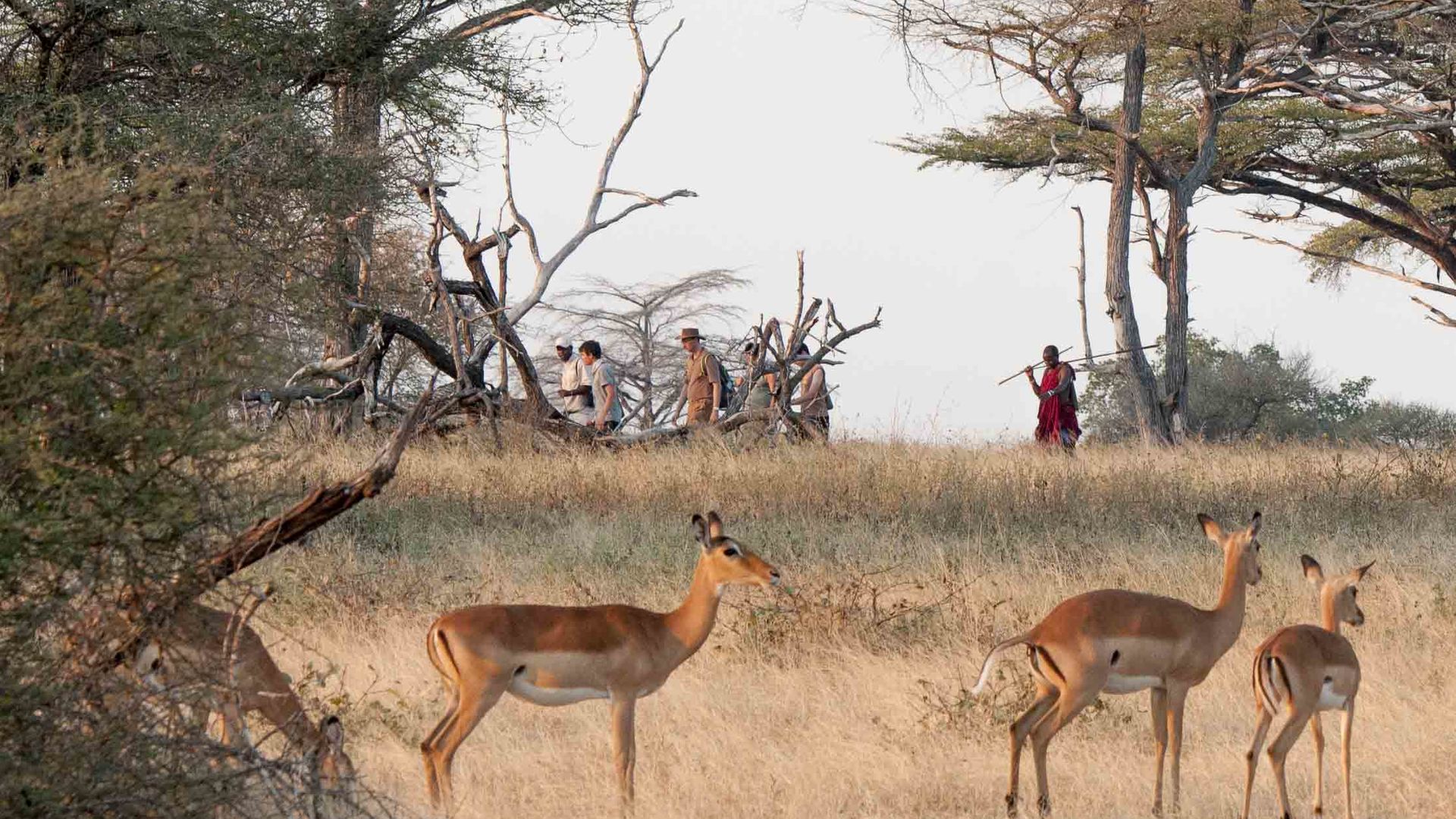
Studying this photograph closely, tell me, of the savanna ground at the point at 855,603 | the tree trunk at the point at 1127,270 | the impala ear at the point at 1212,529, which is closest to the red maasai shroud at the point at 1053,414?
the savanna ground at the point at 855,603

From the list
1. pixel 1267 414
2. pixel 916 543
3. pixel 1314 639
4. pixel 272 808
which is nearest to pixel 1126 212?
pixel 1267 414

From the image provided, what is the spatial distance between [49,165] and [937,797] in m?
3.69

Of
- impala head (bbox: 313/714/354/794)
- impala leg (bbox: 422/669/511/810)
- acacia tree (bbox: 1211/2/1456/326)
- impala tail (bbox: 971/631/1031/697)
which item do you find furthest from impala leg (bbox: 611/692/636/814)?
acacia tree (bbox: 1211/2/1456/326)

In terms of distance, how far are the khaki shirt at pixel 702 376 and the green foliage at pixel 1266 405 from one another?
15868 millimetres

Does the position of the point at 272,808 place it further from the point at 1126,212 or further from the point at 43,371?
the point at 1126,212

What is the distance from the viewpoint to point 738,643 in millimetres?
8367


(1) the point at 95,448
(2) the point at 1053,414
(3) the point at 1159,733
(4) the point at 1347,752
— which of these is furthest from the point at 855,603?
(2) the point at 1053,414

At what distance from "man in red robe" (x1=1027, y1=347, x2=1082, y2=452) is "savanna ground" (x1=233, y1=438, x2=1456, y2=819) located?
223 centimetres

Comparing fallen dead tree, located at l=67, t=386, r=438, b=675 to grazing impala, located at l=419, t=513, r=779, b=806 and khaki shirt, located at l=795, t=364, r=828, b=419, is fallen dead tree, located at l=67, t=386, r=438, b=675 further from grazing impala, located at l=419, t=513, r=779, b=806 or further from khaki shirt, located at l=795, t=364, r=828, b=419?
khaki shirt, located at l=795, t=364, r=828, b=419

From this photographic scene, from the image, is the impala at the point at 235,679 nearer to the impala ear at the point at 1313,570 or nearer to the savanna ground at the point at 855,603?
the savanna ground at the point at 855,603

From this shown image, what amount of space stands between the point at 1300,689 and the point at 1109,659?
2.12ft

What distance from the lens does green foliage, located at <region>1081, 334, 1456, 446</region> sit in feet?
103

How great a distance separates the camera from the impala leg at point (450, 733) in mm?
5695

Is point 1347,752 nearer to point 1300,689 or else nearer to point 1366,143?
point 1300,689
